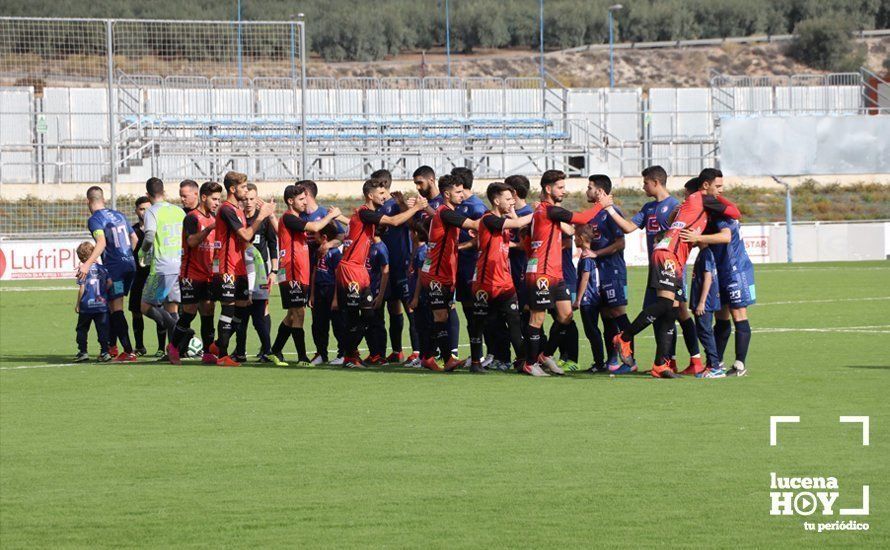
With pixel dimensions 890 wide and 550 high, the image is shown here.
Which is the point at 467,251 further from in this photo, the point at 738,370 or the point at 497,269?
the point at 738,370

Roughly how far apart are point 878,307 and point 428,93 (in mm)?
26854

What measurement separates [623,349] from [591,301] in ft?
2.44

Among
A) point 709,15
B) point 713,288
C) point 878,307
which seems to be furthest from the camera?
point 709,15

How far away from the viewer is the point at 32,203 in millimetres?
31875

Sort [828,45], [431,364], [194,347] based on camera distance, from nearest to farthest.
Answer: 1. [431,364]
2. [194,347]
3. [828,45]

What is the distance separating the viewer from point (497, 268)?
42.5ft

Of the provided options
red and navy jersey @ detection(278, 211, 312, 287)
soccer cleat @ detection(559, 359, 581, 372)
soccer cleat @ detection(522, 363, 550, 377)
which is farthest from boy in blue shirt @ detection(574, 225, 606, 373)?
red and navy jersey @ detection(278, 211, 312, 287)

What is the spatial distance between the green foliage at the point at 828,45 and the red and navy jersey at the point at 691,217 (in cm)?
7134

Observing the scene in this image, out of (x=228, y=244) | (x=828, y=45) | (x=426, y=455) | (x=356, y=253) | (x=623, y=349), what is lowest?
(x=426, y=455)

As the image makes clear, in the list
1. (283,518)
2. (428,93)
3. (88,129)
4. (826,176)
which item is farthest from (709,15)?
(283,518)

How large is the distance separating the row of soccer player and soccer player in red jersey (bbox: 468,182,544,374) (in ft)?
0.05

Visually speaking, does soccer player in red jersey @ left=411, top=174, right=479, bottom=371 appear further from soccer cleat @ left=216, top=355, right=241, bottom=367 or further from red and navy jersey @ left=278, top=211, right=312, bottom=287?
soccer cleat @ left=216, top=355, right=241, bottom=367

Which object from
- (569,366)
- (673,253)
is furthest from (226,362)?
(673,253)

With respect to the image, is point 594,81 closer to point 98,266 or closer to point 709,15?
point 709,15
